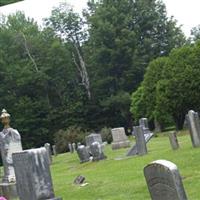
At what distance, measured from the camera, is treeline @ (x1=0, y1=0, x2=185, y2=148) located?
1945 inches

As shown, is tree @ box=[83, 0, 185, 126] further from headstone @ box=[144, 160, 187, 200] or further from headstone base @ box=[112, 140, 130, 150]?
headstone @ box=[144, 160, 187, 200]

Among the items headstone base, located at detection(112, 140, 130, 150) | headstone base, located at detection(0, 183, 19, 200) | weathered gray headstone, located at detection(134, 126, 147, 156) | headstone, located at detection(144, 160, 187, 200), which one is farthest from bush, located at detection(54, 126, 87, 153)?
headstone, located at detection(144, 160, 187, 200)

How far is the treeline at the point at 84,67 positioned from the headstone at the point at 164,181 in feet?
136

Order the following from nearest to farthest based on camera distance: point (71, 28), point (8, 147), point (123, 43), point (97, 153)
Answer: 1. point (8, 147)
2. point (97, 153)
3. point (123, 43)
4. point (71, 28)

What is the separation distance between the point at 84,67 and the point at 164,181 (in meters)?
47.5

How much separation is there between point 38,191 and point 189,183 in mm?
2770

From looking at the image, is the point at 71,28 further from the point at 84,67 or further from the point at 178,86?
the point at 178,86

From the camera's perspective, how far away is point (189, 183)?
35.2ft

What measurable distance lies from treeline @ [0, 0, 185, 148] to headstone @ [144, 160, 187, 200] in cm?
4147

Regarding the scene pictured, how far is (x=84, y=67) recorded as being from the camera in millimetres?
54000

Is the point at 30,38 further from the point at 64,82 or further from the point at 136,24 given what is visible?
the point at 136,24

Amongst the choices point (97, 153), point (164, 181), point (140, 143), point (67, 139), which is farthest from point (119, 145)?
point (164, 181)

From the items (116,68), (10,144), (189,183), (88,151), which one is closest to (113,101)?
(116,68)

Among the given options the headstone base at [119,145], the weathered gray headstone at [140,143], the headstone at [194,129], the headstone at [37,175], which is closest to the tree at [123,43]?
the headstone base at [119,145]
